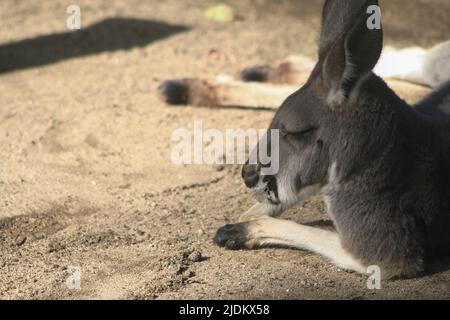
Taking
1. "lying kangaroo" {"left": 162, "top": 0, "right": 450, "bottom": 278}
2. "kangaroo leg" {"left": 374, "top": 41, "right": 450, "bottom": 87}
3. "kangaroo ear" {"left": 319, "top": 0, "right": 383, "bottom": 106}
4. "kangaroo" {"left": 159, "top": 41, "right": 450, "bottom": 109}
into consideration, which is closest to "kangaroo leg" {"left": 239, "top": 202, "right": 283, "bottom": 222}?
"lying kangaroo" {"left": 162, "top": 0, "right": 450, "bottom": 278}

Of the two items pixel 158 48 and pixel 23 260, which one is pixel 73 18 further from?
pixel 23 260

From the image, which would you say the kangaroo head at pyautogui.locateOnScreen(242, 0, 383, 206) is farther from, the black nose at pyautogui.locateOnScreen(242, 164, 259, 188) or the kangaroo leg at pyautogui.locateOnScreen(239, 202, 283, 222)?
the kangaroo leg at pyautogui.locateOnScreen(239, 202, 283, 222)

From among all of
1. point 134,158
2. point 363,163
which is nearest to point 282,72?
point 134,158

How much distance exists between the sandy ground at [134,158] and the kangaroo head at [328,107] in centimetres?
37

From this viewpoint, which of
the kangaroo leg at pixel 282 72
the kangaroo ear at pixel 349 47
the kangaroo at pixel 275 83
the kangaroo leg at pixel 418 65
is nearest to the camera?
the kangaroo ear at pixel 349 47

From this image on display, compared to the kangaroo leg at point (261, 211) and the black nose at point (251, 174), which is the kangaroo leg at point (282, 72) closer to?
the kangaroo leg at point (261, 211)

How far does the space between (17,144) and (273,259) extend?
83.4 inches

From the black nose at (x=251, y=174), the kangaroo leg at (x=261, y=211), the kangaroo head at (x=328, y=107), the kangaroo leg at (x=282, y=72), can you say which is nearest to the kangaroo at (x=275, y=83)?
the kangaroo leg at (x=282, y=72)

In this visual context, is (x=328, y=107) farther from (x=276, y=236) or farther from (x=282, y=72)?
(x=282, y=72)

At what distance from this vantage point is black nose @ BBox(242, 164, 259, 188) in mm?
3838

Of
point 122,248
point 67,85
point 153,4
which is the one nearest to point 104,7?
point 153,4

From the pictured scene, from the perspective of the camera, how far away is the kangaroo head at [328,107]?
132 inches

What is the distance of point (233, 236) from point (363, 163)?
72 centimetres

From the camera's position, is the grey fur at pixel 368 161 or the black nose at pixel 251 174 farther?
the black nose at pixel 251 174
